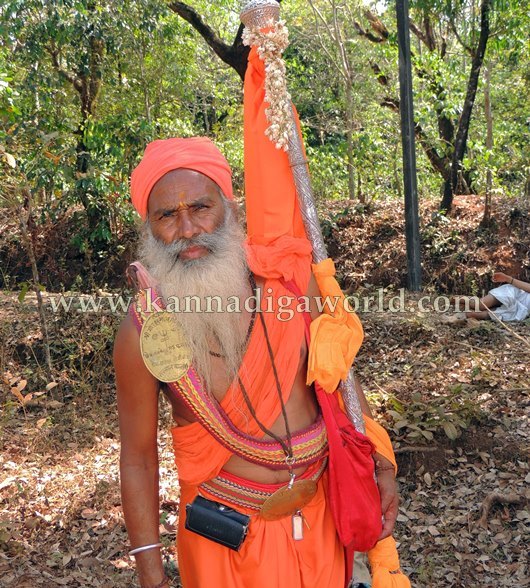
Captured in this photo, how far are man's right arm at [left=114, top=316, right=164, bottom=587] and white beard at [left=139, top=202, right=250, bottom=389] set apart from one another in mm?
170

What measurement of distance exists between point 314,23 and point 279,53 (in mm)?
12041

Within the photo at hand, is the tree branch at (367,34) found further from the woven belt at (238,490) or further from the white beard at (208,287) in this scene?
the woven belt at (238,490)

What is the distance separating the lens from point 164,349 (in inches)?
83.1

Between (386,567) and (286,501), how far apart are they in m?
0.44

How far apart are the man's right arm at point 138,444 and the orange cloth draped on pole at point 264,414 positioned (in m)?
0.10

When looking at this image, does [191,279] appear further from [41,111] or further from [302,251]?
[41,111]

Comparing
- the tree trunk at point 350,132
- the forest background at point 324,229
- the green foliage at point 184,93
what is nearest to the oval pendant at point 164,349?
the forest background at point 324,229

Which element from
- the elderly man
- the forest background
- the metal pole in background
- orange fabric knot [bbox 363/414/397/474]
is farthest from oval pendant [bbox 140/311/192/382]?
the metal pole in background

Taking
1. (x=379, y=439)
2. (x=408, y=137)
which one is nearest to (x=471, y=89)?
(x=408, y=137)

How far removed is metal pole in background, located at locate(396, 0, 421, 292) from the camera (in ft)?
25.0

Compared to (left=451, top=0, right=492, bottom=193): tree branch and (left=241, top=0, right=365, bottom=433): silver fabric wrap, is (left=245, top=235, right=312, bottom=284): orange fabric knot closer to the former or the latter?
(left=241, top=0, right=365, bottom=433): silver fabric wrap

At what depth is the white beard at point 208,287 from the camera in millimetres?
2213

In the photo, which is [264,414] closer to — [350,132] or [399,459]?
[399,459]

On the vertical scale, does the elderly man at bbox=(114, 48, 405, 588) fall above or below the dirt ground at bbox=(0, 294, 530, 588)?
above
